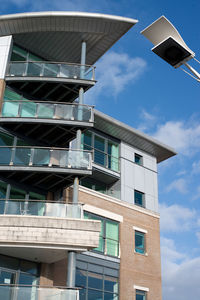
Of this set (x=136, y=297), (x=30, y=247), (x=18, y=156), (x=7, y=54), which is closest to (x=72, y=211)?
(x=30, y=247)

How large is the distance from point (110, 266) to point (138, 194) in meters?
5.36

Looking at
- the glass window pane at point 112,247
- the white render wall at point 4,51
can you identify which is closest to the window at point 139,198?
the glass window pane at point 112,247

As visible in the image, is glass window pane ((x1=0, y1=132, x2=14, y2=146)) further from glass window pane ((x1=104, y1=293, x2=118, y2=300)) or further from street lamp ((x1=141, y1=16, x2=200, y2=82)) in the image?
street lamp ((x1=141, y1=16, x2=200, y2=82))

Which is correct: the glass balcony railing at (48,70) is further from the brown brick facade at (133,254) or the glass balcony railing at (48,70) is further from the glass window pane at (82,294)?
the glass window pane at (82,294)

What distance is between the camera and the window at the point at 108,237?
21.4 metres

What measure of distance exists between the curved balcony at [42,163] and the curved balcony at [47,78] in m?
3.77

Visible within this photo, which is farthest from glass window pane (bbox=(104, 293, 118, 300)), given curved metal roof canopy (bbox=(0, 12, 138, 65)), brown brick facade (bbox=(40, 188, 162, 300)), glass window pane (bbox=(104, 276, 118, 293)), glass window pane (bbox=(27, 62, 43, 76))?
curved metal roof canopy (bbox=(0, 12, 138, 65))

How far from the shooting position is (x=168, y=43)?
8.02 meters

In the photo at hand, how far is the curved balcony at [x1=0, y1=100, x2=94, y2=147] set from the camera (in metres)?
19.5

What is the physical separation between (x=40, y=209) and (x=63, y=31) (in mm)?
9816

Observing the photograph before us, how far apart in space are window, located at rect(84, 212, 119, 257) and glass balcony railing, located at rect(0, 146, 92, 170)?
3780mm

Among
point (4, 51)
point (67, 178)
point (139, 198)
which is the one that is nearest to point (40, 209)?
point (67, 178)

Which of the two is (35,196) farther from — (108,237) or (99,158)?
(99,158)

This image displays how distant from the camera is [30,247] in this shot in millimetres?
16609
